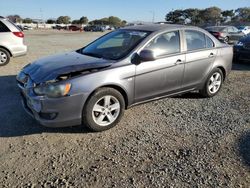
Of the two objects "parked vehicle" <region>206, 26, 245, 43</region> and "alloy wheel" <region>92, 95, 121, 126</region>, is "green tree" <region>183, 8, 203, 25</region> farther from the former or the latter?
"alloy wheel" <region>92, 95, 121, 126</region>

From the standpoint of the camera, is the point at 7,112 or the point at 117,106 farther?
the point at 7,112

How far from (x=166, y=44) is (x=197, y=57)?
79 centimetres

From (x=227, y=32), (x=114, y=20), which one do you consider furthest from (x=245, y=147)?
(x=114, y=20)

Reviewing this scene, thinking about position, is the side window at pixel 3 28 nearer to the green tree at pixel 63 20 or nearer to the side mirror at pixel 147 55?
the side mirror at pixel 147 55

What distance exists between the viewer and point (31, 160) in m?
3.49

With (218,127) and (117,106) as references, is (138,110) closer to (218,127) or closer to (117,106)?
(117,106)

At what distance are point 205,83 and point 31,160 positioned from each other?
3.78 meters

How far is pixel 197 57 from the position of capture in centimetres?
539

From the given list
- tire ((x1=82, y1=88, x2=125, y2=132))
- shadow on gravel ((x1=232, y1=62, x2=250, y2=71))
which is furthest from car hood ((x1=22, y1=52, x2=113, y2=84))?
shadow on gravel ((x1=232, y1=62, x2=250, y2=71))

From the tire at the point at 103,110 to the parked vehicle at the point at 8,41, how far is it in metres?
6.24


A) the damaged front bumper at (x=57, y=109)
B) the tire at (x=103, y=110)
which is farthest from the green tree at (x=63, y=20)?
the damaged front bumper at (x=57, y=109)

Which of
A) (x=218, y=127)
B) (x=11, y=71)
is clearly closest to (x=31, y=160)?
(x=218, y=127)

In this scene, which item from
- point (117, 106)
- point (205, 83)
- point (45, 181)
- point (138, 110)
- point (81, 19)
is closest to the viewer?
point (45, 181)

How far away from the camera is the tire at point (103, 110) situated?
13.4 feet
